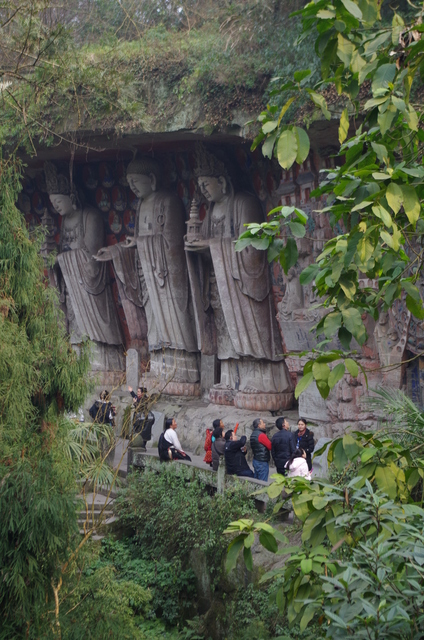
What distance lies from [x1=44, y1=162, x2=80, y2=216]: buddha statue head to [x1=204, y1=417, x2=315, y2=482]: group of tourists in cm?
670

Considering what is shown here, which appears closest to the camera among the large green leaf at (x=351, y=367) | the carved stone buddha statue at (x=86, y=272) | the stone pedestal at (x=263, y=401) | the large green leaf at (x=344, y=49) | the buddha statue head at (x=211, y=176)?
the large green leaf at (x=351, y=367)

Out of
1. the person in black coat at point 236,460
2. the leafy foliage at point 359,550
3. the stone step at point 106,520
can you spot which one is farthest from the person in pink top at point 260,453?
the leafy foliage at point 359,550

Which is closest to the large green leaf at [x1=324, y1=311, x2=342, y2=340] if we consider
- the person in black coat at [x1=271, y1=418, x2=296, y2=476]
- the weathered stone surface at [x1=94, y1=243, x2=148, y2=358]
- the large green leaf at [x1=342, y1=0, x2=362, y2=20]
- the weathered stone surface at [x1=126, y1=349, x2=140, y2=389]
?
the large green leaf at [x1=342, y1=0, x2=362, y2=20]

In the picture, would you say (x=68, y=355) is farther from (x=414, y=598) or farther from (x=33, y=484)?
(x=414, y=598)

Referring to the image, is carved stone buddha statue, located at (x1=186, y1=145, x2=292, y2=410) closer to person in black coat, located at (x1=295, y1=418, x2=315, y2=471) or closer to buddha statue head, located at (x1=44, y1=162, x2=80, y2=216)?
person in black coat, located at (x1=295, y1=418, x2=315, y2=471)

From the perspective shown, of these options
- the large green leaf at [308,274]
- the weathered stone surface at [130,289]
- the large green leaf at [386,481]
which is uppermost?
the weathered stone surface at [130,289]

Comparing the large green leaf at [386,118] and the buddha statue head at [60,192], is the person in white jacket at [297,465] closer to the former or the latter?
the large green leaf at [386,118]

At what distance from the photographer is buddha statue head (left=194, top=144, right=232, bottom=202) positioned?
11070 mm

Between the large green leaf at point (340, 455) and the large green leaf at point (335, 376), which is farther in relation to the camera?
the large green leaf at point (340, 455)

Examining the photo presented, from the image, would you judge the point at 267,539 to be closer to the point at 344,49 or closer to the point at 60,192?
the point at 344,49

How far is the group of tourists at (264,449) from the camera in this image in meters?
7.82

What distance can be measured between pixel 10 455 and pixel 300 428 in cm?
375

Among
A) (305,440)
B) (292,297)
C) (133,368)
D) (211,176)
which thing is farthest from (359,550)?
(133,368)

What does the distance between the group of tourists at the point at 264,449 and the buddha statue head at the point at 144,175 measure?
16.9 ft
